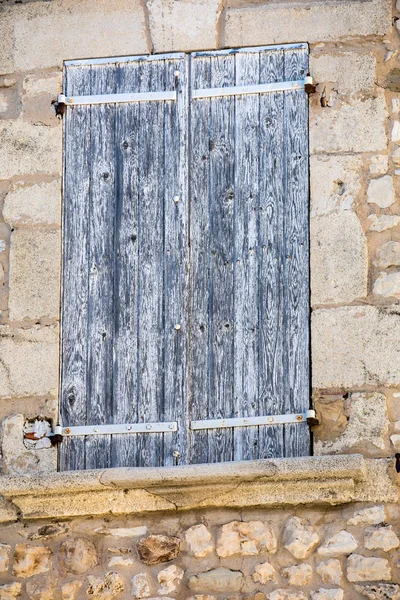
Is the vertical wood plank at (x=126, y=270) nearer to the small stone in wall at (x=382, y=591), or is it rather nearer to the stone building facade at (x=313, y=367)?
the stone building facade at (x=313, y=367)

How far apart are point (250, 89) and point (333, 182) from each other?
63cm

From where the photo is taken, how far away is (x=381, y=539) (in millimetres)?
6133

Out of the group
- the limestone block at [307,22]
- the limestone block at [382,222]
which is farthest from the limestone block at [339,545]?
the limestone block at [307,22]

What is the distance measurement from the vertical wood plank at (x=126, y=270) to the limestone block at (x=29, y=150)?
12.3 inches

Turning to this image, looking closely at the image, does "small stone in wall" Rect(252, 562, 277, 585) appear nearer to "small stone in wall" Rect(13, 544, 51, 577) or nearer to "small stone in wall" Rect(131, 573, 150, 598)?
"small stone in wall" Rect(131, 573, 150, 598)

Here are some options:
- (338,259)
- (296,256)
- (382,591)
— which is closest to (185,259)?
(296,256)

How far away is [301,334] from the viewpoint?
655 centimetres

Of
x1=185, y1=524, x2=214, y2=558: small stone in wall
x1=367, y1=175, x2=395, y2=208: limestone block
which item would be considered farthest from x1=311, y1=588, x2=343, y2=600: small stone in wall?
x1=367, y1=175, x2=395, y2=208: limestone block

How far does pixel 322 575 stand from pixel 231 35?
265cm

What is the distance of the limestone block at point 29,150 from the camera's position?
22.8 feet

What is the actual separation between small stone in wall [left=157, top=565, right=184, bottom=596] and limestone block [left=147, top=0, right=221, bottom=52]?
253 centimetres

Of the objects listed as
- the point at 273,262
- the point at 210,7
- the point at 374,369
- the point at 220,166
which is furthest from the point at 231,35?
the point at 374,369

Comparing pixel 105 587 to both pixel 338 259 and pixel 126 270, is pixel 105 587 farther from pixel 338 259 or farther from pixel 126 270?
pixel 338 259

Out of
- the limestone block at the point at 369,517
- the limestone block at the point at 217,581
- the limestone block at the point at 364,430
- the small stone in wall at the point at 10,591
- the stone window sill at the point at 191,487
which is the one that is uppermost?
the limestone block at the point at 364,430
